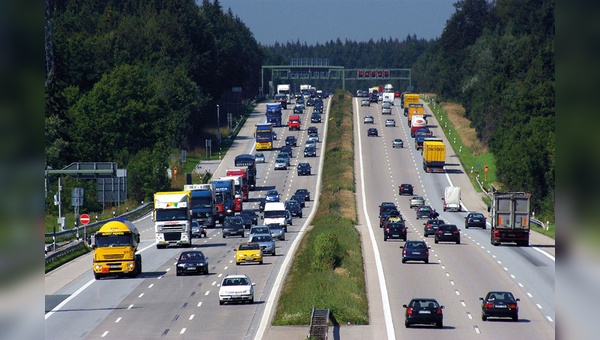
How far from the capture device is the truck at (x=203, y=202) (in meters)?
93.9

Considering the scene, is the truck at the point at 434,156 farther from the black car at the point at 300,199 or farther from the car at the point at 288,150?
the black car at the point at 300,199

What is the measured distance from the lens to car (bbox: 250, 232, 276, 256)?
75.6 m

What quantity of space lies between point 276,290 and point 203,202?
4174cm

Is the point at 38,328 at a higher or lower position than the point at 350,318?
higher

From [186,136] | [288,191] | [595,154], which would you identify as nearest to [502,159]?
[288,191]

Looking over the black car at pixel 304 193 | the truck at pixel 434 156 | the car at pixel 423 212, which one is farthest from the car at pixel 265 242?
the truck at pixel 434 156

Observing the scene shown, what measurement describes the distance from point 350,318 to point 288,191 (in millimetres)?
90311

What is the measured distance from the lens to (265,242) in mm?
75812

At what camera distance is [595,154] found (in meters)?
2.88

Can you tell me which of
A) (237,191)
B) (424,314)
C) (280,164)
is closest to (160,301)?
(424,314)

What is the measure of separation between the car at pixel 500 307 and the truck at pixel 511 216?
3036 cm

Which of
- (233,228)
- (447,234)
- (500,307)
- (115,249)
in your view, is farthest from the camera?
(233,228)

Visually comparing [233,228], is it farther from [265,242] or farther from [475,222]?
[475,222]

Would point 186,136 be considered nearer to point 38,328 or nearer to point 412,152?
point 412,152
